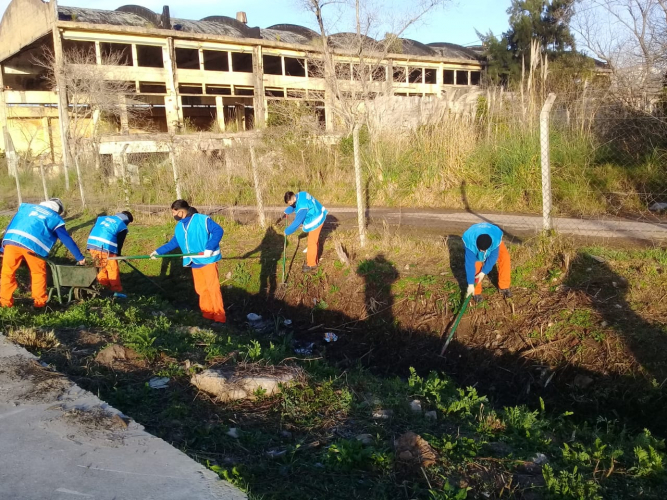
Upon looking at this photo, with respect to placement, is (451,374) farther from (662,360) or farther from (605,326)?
(662,360)

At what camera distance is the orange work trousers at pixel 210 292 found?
7508 millimetres

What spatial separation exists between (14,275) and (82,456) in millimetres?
4759

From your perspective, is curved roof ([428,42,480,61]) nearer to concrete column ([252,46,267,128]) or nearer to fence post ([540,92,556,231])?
concrete column ([252,46,267,128])

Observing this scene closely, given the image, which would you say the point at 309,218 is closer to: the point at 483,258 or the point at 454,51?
the point at 483,258

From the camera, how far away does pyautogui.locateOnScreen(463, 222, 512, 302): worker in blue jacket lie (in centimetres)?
650

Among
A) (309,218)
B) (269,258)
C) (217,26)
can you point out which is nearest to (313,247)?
(309,218)

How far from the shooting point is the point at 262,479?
3066 millimetres

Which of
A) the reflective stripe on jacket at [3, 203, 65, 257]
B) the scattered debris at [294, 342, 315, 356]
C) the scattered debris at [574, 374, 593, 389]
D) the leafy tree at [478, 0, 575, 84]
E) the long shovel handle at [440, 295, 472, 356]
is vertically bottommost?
the scattered debris at [294, 342, 315, 356]

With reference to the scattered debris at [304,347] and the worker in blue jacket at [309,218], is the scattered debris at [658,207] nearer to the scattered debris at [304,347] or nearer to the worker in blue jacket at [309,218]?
the worker in blue jacket at [309,218]

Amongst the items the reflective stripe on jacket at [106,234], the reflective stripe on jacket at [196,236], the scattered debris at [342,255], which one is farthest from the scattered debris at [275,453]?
the reflective stripe on jacket at [106,234]

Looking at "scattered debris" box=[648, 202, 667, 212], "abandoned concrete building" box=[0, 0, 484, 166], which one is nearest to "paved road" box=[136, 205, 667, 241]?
"scattered debris" box=[648, 202, 667, 212]

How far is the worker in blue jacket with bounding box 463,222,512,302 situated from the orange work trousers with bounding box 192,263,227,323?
10.6ft

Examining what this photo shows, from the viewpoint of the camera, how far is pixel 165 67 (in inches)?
→ 955

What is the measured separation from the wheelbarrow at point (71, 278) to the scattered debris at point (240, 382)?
11.5 ft
